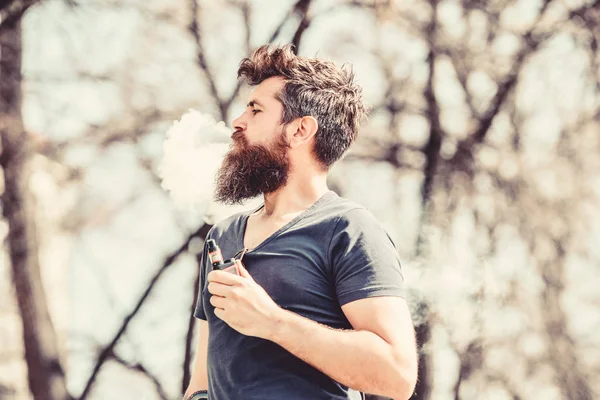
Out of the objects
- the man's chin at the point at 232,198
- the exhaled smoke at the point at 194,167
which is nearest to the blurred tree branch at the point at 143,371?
the exhaled smoke at the point at 194,167

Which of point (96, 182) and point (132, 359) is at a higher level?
point (96, 182)

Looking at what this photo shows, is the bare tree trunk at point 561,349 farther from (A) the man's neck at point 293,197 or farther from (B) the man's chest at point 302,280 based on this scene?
(B) the man's chest at point 302,280

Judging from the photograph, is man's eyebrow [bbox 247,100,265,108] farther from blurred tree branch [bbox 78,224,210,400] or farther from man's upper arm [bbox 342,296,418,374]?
blurred tree branch [bbox 78,224,210,400]

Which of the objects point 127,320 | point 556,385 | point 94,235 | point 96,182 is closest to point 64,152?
point 96,182

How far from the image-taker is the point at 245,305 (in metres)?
0.94

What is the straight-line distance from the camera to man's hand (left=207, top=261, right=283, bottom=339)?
36.9 inches

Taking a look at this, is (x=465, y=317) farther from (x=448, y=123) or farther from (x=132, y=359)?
(x=132, y=359)

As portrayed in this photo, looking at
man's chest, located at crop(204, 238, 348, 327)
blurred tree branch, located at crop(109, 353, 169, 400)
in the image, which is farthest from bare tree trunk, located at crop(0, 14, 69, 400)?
man's chest, located at crop(204, 238, 348, 327)

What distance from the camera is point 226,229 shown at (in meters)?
1.26

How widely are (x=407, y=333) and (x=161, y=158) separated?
4.70ft

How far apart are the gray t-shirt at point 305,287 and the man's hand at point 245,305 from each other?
0.22 feet

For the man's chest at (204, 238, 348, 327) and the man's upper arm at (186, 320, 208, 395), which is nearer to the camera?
the man's chest at (204, 238, 348, 327)

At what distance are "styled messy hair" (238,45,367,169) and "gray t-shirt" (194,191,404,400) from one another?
251mm

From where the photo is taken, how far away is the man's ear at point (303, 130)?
127cm
